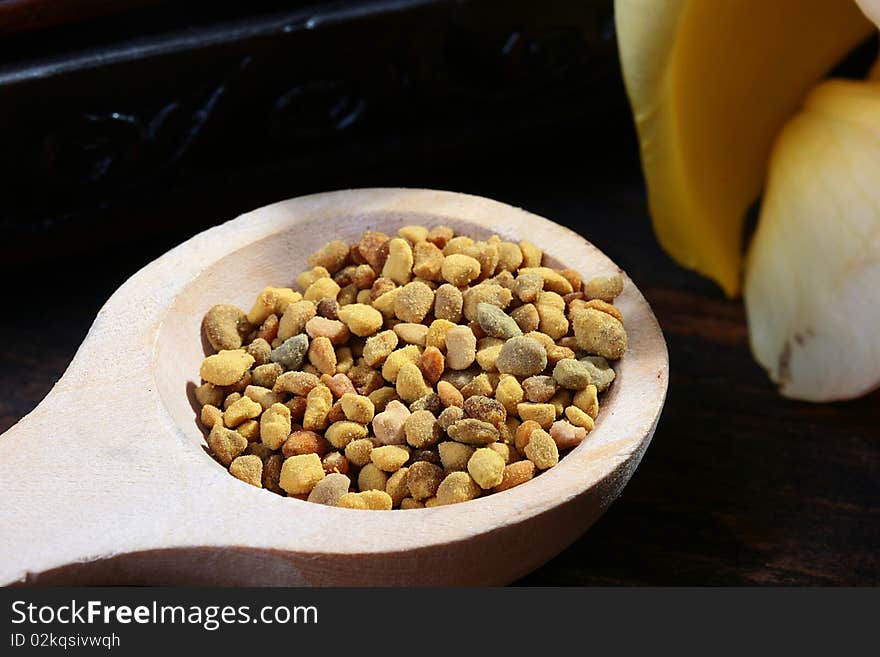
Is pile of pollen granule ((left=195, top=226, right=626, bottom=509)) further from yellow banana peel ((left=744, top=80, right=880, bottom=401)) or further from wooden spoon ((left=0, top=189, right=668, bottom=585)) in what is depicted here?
yellow banana peel ((left=744, top=80, right=880, bottom=401))

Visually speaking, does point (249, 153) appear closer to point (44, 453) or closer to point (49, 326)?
point (49, 326)

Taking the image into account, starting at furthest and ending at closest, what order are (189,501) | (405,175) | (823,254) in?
(405,175)
(823,254)
(189,501)

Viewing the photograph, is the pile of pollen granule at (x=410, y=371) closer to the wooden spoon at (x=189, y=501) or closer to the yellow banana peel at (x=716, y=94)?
the wooden spoon at (x=189, y=501)

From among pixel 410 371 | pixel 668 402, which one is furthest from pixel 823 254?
pixel 410 371

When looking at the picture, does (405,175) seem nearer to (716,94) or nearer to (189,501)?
(716,94)

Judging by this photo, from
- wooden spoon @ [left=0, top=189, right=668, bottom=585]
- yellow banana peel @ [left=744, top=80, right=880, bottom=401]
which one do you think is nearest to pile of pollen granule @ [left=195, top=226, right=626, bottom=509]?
wooden spoon @ [left=0, top=189, right=668, bottom=585]

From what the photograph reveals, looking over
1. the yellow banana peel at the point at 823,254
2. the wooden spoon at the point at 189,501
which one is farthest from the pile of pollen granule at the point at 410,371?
the yellow banana peel at the point at 823,254

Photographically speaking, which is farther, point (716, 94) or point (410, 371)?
point (716, 94)

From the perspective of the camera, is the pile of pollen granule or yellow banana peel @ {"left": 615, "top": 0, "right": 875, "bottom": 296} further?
yellow banana peel @ {"left": 615, "top": 0, "right": 875, "bottom": 296}
